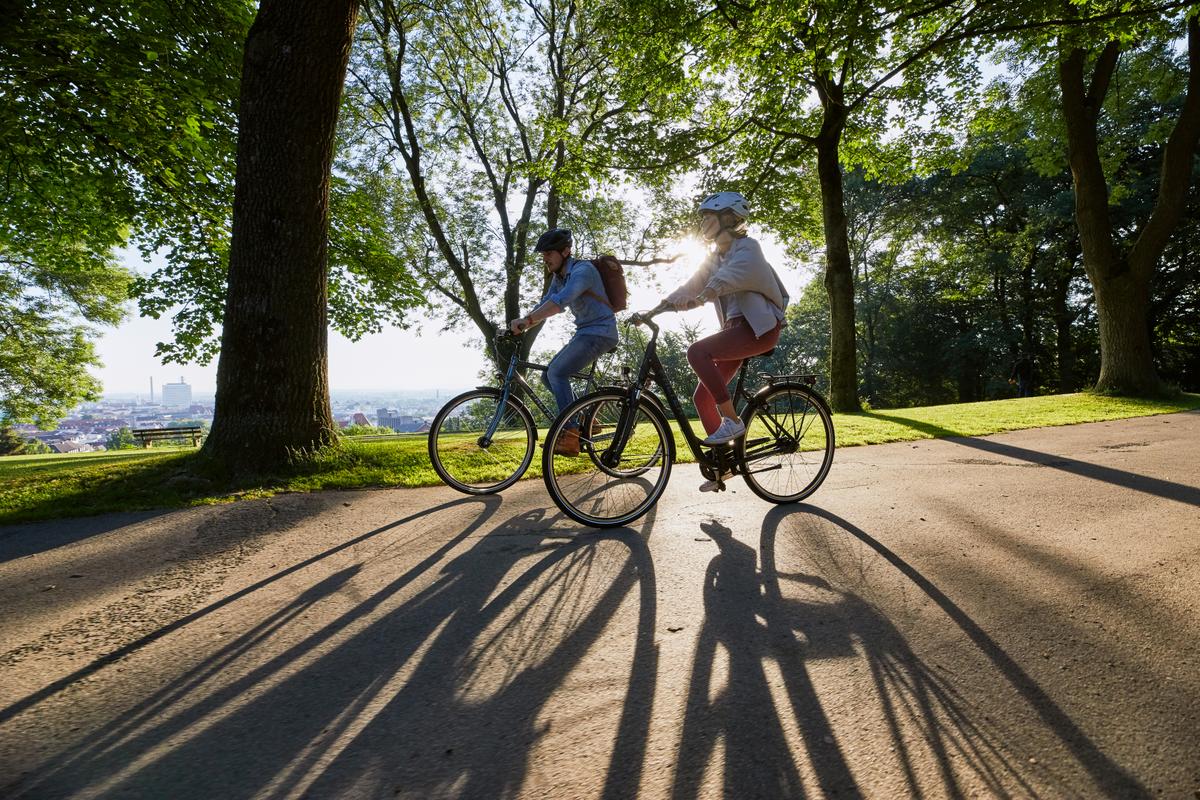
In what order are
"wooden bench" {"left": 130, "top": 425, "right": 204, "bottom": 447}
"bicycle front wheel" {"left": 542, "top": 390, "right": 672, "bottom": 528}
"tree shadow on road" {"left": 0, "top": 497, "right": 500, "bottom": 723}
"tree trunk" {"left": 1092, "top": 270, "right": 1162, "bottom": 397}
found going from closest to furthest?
"tree shadow on road" {"left": 0, "top": 497, "right": 500, "bottom": 723} < "bicycle front wheel" {"left": 542, "top": 390, "right": 672, "bottom": 528} < "tree trunk" {"left": 1092, "top": 270, "right": 1162, "bottom": 397} < "wooden bench" {"left": 130, "top": 425, "right": 204, "bottom": 447}

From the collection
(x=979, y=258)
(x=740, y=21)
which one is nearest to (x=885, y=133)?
(x=740, y=21)

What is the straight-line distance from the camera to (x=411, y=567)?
3.24m

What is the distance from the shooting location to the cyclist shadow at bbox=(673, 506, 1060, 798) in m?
1.53

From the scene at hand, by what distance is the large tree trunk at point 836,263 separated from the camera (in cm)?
1318

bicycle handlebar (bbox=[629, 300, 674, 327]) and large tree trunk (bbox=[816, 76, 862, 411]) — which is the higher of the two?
large tree trunk (bbox=[816, 76, 862, 411])

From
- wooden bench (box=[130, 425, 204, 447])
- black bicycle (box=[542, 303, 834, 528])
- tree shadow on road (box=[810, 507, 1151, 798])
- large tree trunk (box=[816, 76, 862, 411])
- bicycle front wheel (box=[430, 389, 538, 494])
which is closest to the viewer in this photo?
tree shadow on road (box=[810, 507, 1151, 798])

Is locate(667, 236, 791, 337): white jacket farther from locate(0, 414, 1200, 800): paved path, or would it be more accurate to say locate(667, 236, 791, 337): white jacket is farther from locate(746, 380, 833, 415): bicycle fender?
locate(0, 414, 1200, 800): paved path

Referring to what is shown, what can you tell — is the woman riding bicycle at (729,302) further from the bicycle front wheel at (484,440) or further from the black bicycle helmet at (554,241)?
the bicycle front wheel at (484,440)

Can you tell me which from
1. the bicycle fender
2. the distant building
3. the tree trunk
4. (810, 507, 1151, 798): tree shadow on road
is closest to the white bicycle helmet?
the bicycle fender

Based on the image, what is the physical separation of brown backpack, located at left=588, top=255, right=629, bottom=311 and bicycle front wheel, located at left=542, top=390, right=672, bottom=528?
122 centimetres

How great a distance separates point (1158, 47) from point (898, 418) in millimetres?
16431

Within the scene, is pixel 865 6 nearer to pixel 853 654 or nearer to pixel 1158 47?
pixel 853 654

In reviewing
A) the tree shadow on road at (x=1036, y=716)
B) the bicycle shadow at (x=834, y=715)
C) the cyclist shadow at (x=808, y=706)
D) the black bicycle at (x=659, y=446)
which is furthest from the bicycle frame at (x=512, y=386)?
the tree shadow on road at (x=1036, y=716)

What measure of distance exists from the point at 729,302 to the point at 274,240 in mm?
4292
